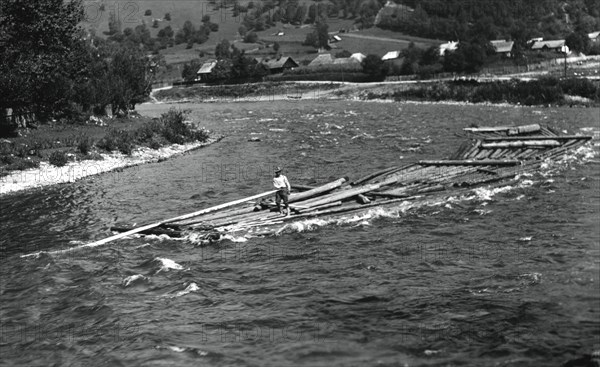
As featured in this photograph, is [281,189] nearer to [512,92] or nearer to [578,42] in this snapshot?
[512,92]

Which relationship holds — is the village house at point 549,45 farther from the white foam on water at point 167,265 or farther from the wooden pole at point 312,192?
the white foam on water at point 167,265

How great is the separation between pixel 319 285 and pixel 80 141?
37.7m

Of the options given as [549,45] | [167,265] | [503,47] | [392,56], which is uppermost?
[392,56]

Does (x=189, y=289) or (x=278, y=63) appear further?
(x=278, y=63)

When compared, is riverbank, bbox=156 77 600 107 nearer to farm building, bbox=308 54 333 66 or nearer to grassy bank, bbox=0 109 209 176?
farm building, bbox=308 54 333 66

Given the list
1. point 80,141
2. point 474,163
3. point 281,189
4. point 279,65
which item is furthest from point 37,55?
point 279,65

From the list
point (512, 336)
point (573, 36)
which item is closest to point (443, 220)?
point (512, 336)

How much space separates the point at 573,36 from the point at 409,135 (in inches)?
5369

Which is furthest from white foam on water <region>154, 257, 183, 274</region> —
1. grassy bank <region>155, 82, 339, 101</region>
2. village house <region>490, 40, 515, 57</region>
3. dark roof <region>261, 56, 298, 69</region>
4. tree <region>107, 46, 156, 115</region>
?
dark roof <region>261, 56, 298, 69</region>

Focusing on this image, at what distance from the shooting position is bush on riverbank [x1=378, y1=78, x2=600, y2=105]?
94.9 metres

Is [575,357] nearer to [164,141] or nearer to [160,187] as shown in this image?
[160,187]

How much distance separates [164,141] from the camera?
61344 mm

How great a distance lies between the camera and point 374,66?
160 meters

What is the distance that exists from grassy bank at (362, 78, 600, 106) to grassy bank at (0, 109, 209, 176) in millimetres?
53926
